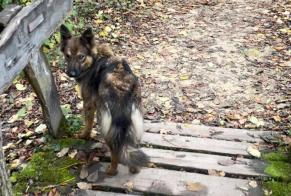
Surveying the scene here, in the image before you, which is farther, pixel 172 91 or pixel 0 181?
pixel 172 91

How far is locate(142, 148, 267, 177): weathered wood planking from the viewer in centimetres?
Result: 427

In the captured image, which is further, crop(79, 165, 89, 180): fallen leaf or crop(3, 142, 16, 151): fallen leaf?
crop(3, 142, 16, 151): fallen leaf

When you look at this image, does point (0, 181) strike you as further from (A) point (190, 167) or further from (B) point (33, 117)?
(B) point (33, 117)

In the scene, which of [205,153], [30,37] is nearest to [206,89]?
[205,153]

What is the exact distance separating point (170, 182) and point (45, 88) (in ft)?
5.73

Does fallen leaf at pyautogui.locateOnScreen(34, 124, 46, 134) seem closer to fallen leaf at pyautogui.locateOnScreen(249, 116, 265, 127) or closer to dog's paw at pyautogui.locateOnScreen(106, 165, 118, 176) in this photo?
dog's paw at pyautogui.locateOnScreen(106, 165, 118, 176)

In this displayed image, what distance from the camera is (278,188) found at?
13.2ft

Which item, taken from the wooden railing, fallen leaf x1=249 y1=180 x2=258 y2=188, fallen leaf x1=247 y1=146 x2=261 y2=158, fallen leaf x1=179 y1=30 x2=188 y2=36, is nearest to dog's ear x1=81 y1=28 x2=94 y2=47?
the wooden railing

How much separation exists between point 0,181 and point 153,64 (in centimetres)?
444

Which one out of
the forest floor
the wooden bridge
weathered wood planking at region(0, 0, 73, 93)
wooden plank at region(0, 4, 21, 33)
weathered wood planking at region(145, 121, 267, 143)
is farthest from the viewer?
the forest floor

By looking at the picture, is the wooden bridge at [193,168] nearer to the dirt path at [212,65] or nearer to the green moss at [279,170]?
the green moss at [279,170]

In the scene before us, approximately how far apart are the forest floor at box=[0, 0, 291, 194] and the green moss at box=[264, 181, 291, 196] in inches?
36.3

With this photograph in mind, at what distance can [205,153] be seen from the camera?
4590mm

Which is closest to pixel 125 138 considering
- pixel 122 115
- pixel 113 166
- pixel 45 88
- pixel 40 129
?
pixel 122 115
